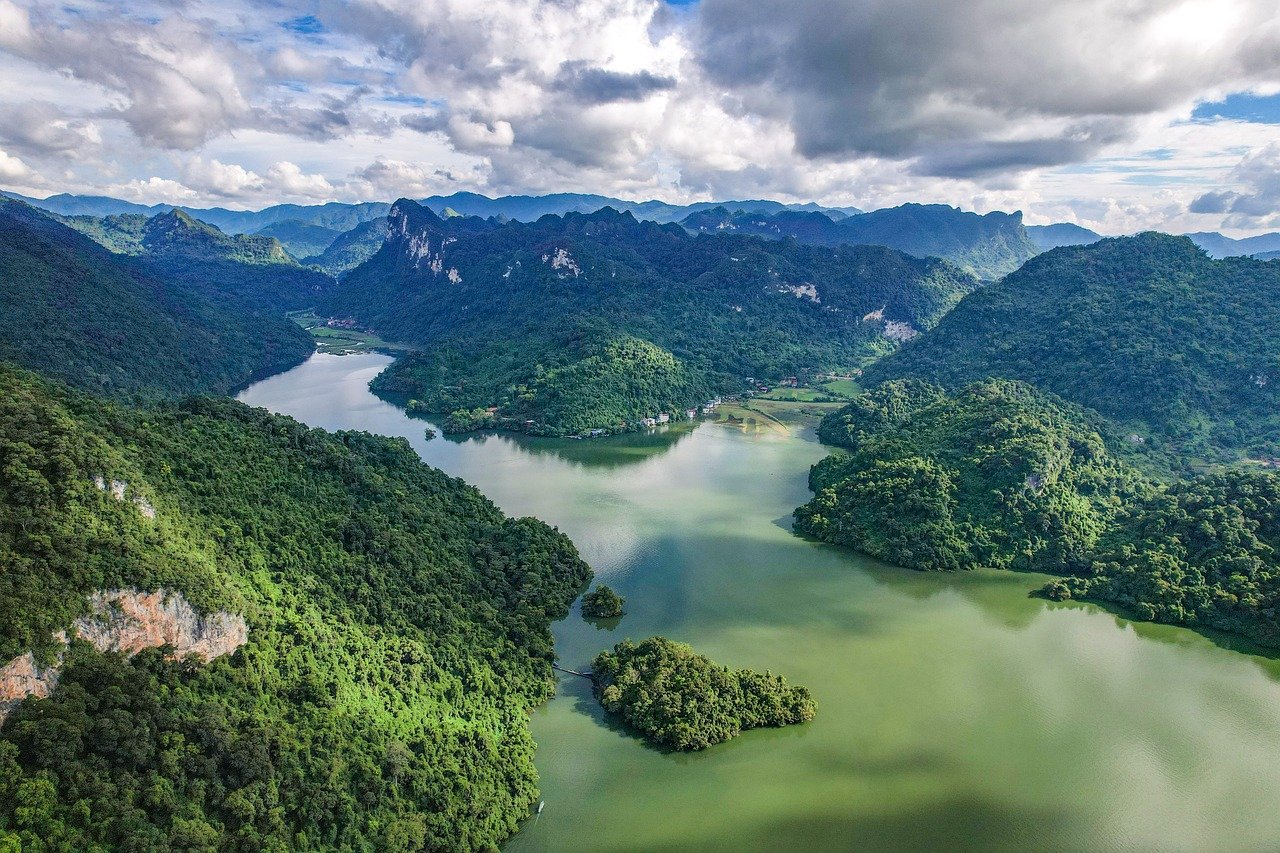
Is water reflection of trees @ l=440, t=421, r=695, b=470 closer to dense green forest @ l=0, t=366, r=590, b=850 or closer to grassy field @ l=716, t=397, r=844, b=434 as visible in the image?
grassy field @ l=716, t=397, r=844, b=434

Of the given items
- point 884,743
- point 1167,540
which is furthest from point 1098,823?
point 1167,540

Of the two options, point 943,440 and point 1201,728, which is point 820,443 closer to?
point 943,440

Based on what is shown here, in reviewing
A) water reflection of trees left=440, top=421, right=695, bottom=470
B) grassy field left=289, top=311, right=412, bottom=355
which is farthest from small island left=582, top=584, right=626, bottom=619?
grassy field left=289, top=311, right=412, bottom=355

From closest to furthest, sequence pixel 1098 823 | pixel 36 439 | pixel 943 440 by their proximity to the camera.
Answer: pixel 36 439 < pixel 1098 823 < pixel 943 440

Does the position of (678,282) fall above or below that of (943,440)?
above

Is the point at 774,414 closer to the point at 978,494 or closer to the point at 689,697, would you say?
the point at 978,494

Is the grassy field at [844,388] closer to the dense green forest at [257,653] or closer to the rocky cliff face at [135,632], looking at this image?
the dense green forest at [257,653]
